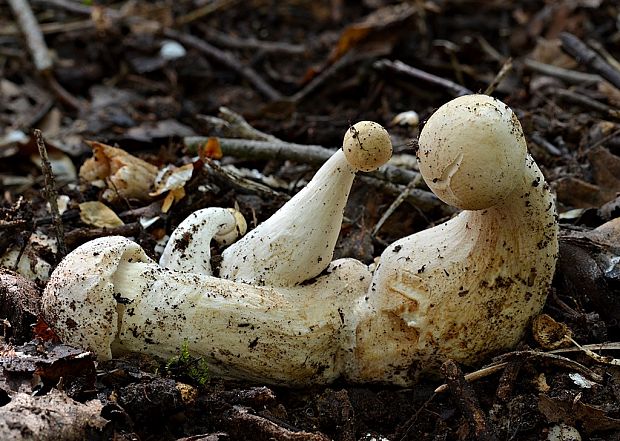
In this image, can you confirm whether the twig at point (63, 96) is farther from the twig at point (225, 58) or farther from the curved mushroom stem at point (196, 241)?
the curved mushroom stem at point (196, 241)

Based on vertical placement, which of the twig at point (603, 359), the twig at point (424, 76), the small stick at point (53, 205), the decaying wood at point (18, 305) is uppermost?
the small stick at point (53, 205)

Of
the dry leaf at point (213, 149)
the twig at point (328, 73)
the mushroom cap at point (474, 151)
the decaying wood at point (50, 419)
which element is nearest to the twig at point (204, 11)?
the twig at point (328, 73)

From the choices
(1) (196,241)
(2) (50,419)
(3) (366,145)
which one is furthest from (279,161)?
(2) (50,419)

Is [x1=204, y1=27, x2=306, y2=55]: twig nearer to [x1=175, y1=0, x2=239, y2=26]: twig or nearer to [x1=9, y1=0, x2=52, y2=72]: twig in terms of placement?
[x1=175, y1=0, x2=239, y2=26]: twig

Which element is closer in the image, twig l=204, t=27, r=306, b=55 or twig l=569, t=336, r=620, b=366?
twig l=569, t=336, r=620, b=366

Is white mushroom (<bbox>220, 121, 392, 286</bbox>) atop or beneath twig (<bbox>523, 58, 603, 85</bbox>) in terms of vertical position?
atop

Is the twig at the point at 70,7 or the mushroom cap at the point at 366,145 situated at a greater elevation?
the mushroom cap at the point at 366,145

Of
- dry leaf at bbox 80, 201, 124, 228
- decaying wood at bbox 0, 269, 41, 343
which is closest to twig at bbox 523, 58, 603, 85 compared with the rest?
dry leaf at bbox 80, 201, 124, 228
